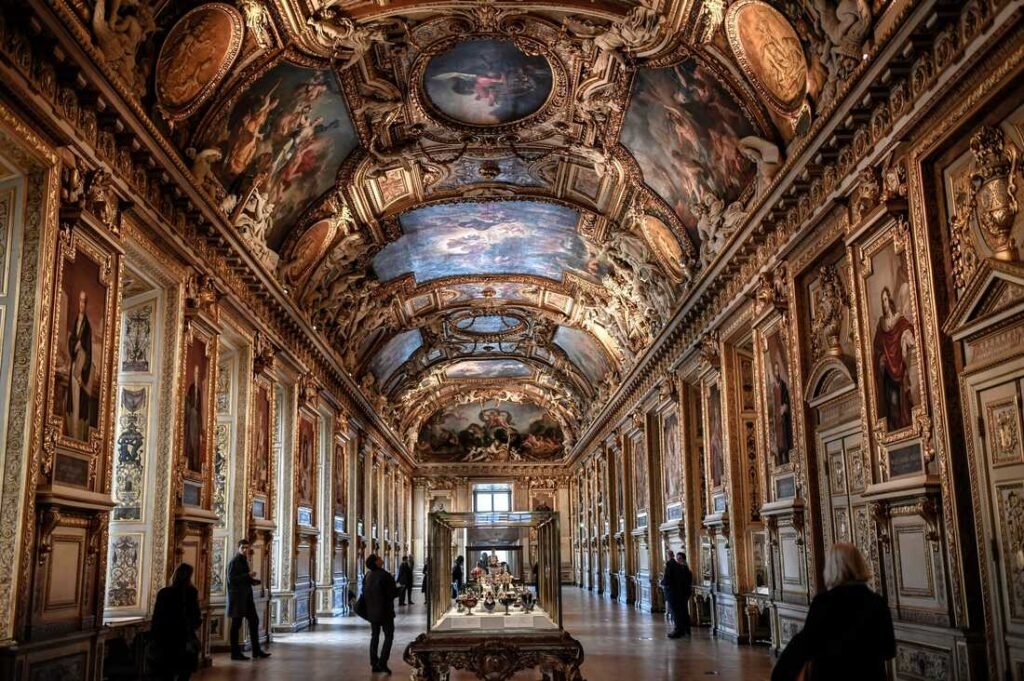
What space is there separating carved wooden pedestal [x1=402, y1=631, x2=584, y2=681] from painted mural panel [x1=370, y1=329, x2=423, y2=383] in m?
21.4

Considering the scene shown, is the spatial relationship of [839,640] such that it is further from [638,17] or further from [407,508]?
[407,508]

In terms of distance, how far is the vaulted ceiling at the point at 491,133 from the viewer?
12211 millimetres

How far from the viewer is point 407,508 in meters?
46.4

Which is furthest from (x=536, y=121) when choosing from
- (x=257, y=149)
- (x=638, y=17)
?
(x=257, y=149)

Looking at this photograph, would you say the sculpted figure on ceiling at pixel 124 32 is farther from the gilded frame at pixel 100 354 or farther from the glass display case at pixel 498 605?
the glass display case at pixel 498 605

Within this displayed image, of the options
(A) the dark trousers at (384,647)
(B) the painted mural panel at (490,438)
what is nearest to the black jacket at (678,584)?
(A) the dark trousers at (384,647)

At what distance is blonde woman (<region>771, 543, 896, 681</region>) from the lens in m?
4.96

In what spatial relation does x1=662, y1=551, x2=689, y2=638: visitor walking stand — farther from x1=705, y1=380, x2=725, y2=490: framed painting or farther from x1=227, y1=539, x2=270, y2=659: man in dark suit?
x1=227, y1=539, x2=270, y2=659: man in dark suit

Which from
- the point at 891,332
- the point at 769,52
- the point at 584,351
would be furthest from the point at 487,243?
the point at 891,332

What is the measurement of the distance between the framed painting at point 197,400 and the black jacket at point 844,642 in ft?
32.5

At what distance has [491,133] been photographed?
56.4 ft

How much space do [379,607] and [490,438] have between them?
36696mm

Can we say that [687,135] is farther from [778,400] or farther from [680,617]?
[680,617]

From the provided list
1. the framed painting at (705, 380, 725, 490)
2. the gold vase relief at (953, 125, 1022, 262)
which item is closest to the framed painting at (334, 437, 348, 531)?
the framed painting at (705, 380, 725, 490)
